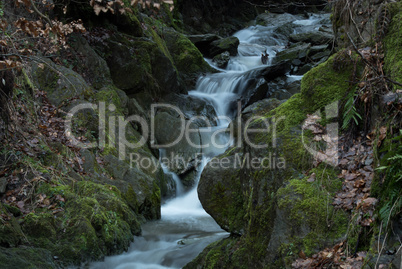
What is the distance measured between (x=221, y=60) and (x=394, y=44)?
14.3 metres

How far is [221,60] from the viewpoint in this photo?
1752 centimetres

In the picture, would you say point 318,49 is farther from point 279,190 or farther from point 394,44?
point 279,190

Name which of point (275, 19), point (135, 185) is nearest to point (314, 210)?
point (135, 185)

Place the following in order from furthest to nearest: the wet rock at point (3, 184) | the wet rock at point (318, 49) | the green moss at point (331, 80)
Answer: the wet rock at point (318, 49) → the wet rock at point (3, 184) → the green moss at point (331, 80)

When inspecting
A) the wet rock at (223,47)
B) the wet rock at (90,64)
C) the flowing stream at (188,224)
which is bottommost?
the flowing stream at (188,224)

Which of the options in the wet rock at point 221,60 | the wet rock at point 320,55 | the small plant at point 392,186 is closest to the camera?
the small plant at point 392,186

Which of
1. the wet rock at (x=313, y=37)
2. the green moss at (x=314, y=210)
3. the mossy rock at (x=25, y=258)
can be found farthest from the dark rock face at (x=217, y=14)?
the green moss at (x=314, y=210)

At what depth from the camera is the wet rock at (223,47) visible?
18281 millimetres

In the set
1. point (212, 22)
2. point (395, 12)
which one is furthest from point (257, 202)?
point (212, 22)

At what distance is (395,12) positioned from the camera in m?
3.64

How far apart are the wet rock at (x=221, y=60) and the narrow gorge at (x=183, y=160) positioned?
579 centimetres

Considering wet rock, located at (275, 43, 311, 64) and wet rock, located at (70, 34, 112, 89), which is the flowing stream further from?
wet rock, located at (70, 34, 112, 89)

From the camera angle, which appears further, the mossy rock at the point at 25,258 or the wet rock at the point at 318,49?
the wet rock at the point at 318,49

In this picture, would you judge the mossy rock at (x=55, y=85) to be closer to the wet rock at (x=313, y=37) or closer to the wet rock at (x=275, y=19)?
the wet rock at (x=313, y=37)
